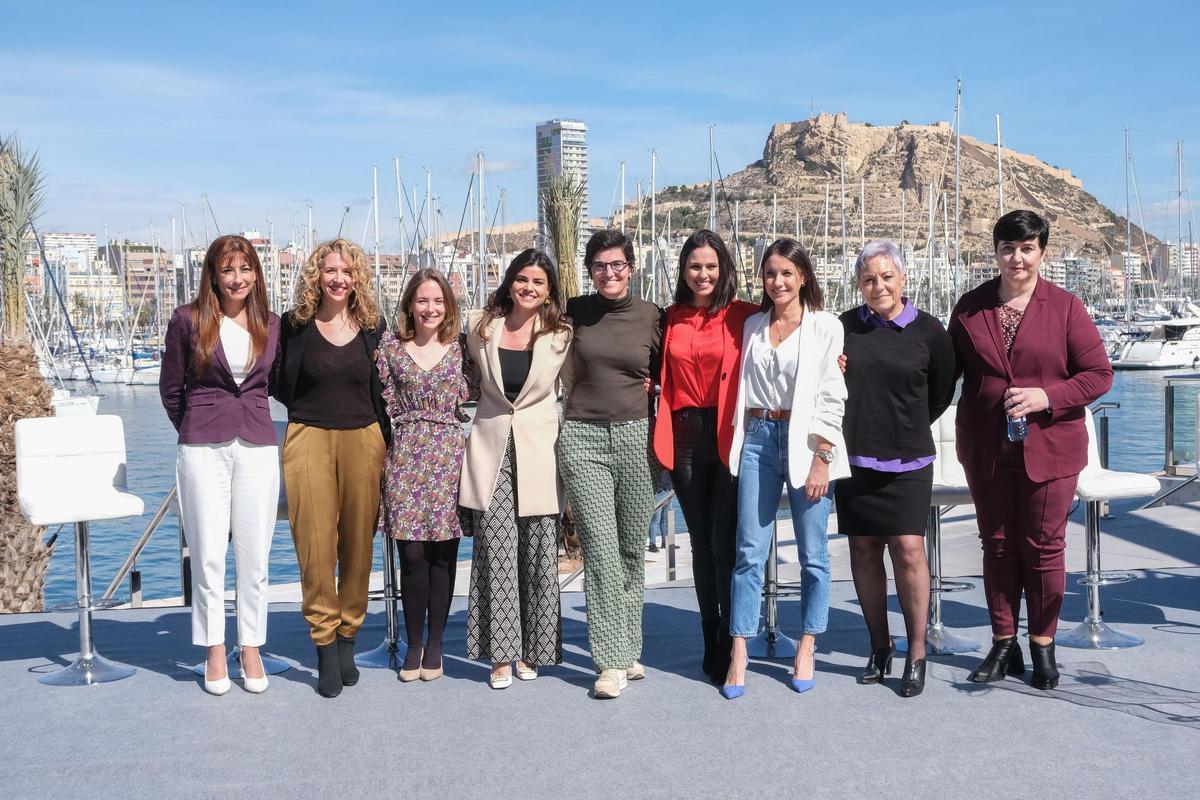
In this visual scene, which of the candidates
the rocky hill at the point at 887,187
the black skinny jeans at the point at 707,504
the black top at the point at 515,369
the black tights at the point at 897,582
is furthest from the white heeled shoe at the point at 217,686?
the rocky hill at the point at 887,187

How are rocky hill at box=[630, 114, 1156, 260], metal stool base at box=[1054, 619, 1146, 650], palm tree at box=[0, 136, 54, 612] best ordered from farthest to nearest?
rocky hill at box=[630, 114, 1156, 260] → palm tree at box=[0, 136, 54, 612] → metal stool base at box=[1054, 619, 1146, 650]

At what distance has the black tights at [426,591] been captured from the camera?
12.7 feet

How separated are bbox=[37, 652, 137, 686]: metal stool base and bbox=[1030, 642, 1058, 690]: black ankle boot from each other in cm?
333

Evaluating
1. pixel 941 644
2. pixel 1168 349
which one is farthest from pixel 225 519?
pixel 1168 349

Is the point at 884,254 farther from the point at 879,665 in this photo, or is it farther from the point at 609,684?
the point at 609,684

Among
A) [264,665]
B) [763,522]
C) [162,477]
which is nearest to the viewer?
[763,522]

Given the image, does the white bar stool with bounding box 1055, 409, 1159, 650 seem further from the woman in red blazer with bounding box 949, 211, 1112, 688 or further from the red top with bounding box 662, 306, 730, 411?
the red top with bounding box 662, 306, 730, 411

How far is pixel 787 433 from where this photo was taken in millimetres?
3648

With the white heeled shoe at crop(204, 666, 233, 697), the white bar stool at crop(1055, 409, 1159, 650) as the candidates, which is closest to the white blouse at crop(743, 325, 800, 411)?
the white bar stool at crop(1055, 409, 1159, 650)

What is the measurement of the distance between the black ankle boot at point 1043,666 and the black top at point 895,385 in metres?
0.80

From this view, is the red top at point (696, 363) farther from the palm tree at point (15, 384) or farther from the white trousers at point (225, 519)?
the palm tree at point (15, 384)

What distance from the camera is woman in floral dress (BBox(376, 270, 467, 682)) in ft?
12.4

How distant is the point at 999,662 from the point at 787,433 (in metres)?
1.15

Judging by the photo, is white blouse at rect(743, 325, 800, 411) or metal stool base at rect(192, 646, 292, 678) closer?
white blouse at rect(743, 325, 800, 411)
